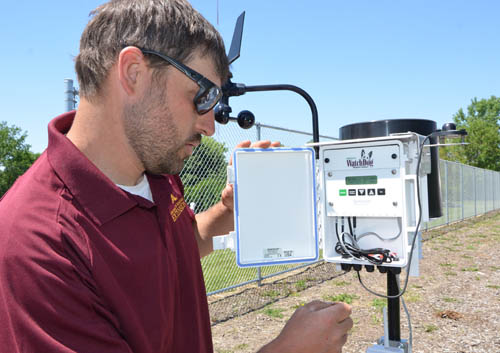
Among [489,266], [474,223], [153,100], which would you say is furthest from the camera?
[474,223]

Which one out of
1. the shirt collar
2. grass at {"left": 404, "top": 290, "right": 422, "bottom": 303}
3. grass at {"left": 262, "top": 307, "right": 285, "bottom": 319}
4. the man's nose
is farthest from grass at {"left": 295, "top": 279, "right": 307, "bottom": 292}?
the shirt collar

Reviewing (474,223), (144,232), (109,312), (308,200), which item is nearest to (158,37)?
(144,232)

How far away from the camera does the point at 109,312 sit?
937 millimetres

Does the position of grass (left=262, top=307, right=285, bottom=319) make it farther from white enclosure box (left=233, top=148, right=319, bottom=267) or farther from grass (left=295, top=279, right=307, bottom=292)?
white enclosure box (left=233, top=148, right=319, bottom=267)

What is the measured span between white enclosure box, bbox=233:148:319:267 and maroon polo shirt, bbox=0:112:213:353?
366 millimetres

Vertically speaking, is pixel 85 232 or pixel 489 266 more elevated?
pixel 85 232

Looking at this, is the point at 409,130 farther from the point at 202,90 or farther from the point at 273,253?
the point at 202,90

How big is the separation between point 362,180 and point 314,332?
76 cm

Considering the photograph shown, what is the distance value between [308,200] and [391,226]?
0.37 m

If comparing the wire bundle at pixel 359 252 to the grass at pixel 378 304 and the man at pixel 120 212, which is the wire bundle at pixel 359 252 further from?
the grass at pixel 378 304

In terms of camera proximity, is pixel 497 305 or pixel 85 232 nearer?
pixel 85 232

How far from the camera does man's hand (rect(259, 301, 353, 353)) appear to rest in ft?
3.76

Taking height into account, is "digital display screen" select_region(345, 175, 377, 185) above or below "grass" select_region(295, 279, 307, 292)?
above

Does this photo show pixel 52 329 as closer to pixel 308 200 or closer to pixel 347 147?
pixel 308 200
